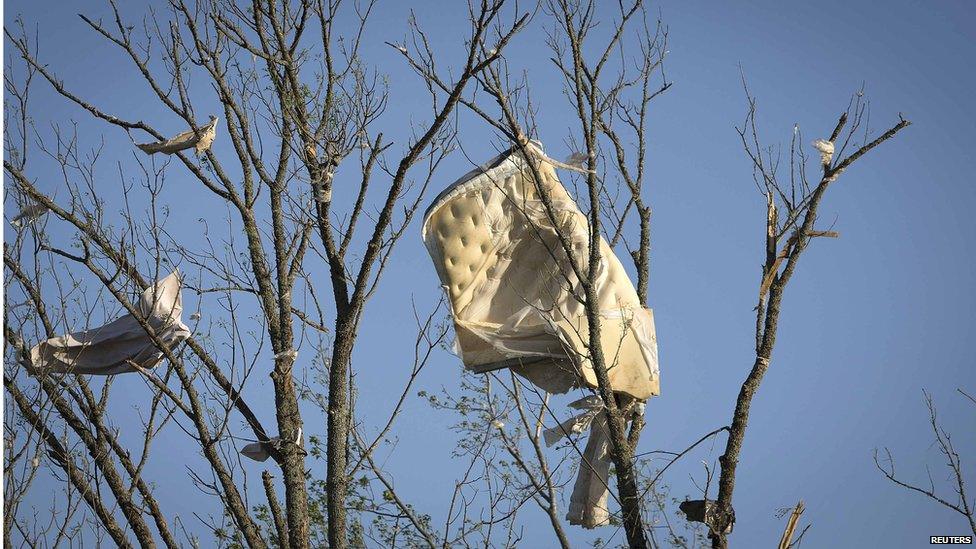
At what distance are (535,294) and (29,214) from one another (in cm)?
252

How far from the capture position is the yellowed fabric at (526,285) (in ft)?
18.1

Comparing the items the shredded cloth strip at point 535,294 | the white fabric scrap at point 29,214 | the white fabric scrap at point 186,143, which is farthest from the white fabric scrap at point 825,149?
the white fabric scrap at point 29,214

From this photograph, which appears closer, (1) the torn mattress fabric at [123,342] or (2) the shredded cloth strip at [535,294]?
(1) the torn mattress fabric at [123,342]

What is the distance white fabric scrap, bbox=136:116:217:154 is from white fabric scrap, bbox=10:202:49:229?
77 cm

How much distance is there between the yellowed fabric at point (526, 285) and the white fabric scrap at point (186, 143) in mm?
1089

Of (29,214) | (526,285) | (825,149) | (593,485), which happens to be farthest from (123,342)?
(825,149)

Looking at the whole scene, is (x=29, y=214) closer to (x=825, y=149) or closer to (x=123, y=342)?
(x=123, y=342)

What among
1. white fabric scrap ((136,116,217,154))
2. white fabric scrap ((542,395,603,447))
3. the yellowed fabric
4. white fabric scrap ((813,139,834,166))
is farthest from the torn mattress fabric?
white fabric scrap ((813,139,834,166))

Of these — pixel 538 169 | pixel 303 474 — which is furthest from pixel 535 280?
pixel 303 474

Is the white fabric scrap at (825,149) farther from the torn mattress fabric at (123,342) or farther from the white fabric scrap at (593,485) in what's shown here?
the torn mattress fabric at (123,342)

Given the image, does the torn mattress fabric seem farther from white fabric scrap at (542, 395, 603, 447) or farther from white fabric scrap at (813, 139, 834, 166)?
white fabric scrap at (813, 139, 834, 166)

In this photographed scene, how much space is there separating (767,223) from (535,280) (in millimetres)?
1175

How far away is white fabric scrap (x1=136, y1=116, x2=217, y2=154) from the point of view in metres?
5.23

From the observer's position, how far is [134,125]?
18.0 ft
